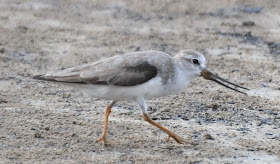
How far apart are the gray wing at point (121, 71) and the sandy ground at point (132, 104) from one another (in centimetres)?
69

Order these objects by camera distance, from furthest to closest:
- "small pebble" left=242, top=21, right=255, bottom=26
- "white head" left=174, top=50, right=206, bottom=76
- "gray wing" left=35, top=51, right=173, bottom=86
A: "small pebble" left=242, top=21, right=255, bottom=26
"white head" left=174, top=50, right=206, bottom=76
"gray wing" left=35, top=51, right=173, bottom=86

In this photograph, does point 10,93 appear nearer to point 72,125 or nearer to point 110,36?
point 72,125

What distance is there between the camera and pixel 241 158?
22.4ft

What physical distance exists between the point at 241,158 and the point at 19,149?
2.50 meters

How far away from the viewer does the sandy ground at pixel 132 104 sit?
7.02 metres

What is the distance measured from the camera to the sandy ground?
23.0 ft

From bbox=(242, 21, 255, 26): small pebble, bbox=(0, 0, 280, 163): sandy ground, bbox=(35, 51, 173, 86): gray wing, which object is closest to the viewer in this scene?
bbox=(0, 0, 280, 163): sandy ground

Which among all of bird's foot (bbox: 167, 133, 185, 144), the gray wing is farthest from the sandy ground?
the gray wing

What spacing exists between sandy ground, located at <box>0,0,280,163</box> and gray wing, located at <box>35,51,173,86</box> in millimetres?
692

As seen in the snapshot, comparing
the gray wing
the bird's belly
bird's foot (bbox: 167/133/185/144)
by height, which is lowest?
bird's foot (bbox: 167/133/185/144)

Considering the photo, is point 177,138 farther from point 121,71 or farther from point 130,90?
point 121,71

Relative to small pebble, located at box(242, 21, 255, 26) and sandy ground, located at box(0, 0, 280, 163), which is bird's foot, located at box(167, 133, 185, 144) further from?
small pebble, located at box(242, 21, 255, 26)

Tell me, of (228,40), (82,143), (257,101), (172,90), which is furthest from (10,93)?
(228,40)

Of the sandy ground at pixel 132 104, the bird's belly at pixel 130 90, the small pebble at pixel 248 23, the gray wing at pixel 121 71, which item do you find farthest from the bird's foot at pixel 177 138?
the small pebble at pixel 248 23
